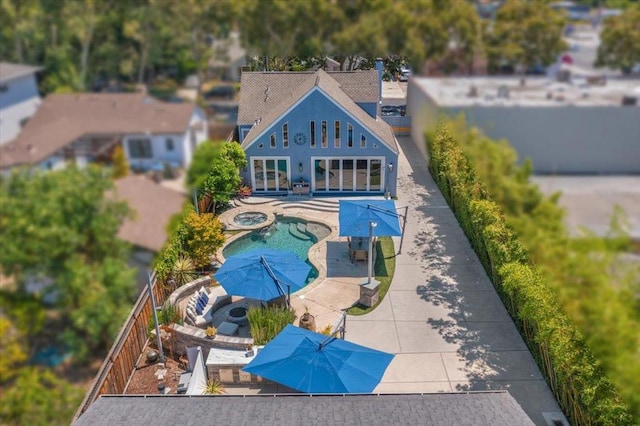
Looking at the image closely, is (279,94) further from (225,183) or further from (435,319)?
(435,319)

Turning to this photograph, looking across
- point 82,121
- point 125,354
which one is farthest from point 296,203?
point 82,121

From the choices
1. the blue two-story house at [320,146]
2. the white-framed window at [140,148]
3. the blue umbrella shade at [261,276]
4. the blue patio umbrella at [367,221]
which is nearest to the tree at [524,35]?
the white-framed window at [140,148]

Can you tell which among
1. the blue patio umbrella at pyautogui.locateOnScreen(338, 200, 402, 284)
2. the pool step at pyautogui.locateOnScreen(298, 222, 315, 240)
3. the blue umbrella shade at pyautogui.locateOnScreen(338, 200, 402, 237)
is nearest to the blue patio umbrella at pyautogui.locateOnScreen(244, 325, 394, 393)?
the blue patio umbrella at pyautogui.locateOnScreen(338, 200, 402, 284)

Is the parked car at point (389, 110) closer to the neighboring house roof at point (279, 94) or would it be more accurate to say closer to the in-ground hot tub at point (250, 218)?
the neighboring house roof at point (279, 94)

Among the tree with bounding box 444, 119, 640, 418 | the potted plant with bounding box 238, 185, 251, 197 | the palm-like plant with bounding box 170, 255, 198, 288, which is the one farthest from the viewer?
the potted plant with bounding box 238, 185, 251, 197

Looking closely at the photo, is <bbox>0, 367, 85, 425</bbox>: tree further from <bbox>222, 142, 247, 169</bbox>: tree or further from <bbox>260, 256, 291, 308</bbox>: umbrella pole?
<bbox>222, 142, 247, 169</bbox>: tree
